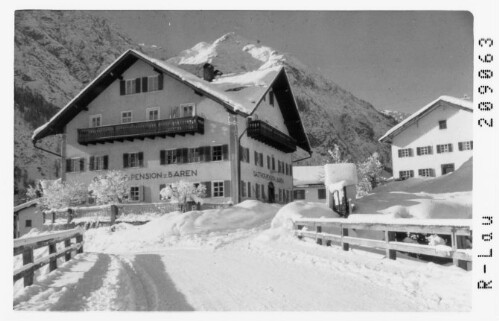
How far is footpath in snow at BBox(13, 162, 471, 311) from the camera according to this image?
709cm

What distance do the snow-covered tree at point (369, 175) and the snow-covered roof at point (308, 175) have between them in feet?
16.9

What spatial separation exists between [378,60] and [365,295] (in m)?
7.30

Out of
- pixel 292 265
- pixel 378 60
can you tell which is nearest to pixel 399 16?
pixel 378 60

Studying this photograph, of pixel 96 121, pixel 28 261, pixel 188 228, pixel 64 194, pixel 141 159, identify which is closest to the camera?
pixel 28 261

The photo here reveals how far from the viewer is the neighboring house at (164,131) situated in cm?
2503

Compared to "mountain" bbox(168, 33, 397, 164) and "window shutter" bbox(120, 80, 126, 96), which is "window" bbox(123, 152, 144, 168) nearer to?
"window shutter" bbox(120, 80, 126, 96)

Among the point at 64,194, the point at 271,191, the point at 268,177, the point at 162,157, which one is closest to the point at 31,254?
the point at 64,194

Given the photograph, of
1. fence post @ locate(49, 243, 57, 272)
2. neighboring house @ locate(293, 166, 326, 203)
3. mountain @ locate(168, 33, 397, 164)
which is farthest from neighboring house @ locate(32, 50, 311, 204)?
neighboring house @ locate(293, 166, 326, 203)

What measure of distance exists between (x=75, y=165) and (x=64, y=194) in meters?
3.18

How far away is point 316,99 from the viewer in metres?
92.1

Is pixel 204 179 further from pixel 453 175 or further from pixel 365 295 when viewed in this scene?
pixel 365 295

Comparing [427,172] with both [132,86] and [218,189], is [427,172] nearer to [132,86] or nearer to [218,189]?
[218,189]

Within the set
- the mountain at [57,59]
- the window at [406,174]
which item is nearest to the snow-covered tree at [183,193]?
the mountain at [57,59]
